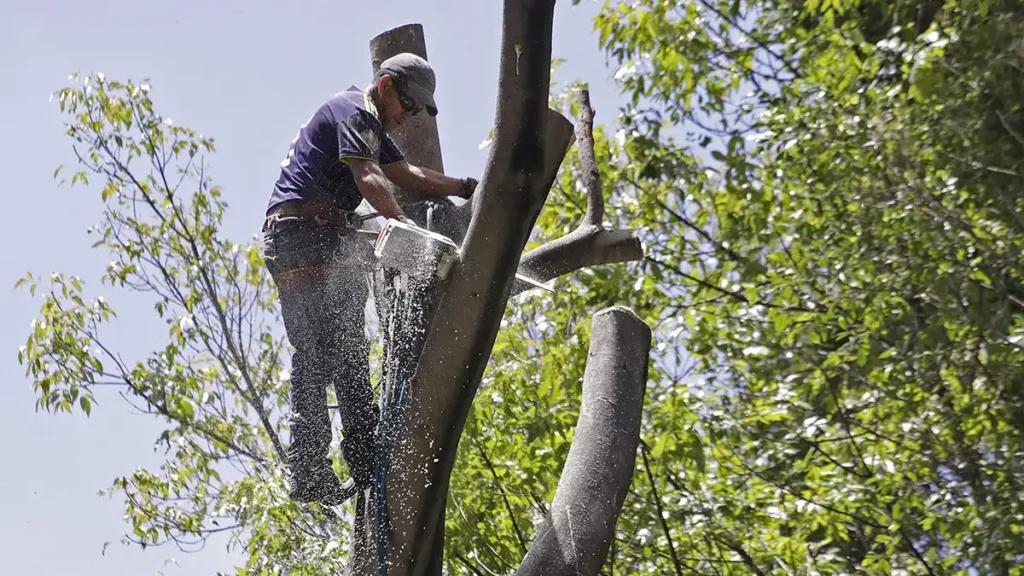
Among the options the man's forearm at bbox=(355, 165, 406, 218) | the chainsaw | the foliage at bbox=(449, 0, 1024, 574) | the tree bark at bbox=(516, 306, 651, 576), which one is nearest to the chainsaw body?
the chainsaw

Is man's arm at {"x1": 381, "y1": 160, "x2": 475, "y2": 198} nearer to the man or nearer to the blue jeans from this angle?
the man

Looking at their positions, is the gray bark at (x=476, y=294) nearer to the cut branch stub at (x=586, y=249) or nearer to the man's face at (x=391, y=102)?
the cut branch stub at (x=586, y=249)

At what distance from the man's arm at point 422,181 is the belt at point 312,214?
0.18m

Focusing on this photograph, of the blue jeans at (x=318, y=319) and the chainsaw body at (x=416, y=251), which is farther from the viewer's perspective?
the blue jeans at (x=318, y=319)

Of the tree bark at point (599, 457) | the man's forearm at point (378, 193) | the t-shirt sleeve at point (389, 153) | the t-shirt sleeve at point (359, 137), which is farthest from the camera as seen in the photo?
the t-shirt sleeve at point (389, 153)

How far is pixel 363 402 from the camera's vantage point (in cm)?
364

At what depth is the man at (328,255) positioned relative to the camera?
3674 millimetres

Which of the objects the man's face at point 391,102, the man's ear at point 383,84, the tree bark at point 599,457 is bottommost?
the tree bark at point 599,457

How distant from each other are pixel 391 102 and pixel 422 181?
260mm

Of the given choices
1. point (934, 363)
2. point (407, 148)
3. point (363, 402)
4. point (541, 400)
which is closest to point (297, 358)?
point (363, 402)

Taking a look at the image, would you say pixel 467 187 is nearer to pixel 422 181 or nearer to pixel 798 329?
pixel 422 181

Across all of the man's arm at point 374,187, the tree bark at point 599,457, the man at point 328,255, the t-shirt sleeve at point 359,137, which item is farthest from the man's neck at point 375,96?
the tree bark at point 599,457

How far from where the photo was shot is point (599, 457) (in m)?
2.92

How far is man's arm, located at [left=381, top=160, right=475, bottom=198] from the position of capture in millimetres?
3701
